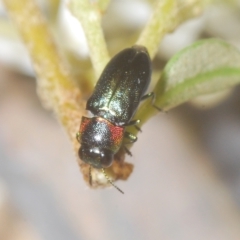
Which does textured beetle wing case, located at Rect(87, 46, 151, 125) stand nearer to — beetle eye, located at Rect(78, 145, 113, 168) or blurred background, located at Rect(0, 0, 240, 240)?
beetle eye, located at Rect(78, 145, 113, 168)

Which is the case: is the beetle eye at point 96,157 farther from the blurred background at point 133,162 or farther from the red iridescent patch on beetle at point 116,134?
the blurred background at point 133,162

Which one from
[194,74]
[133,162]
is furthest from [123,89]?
[133,162]

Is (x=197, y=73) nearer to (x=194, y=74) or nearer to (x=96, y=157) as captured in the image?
(x=194, y=74)

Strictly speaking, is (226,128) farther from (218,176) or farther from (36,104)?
(36,104)

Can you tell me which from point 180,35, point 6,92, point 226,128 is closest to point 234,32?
point 180,35

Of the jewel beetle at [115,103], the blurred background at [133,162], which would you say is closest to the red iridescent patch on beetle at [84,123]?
the jewel beetle at [115,103]

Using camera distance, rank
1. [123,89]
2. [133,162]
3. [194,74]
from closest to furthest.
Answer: [194,74]
[123,89]
[133,162]

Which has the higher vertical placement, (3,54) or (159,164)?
(3,54)
